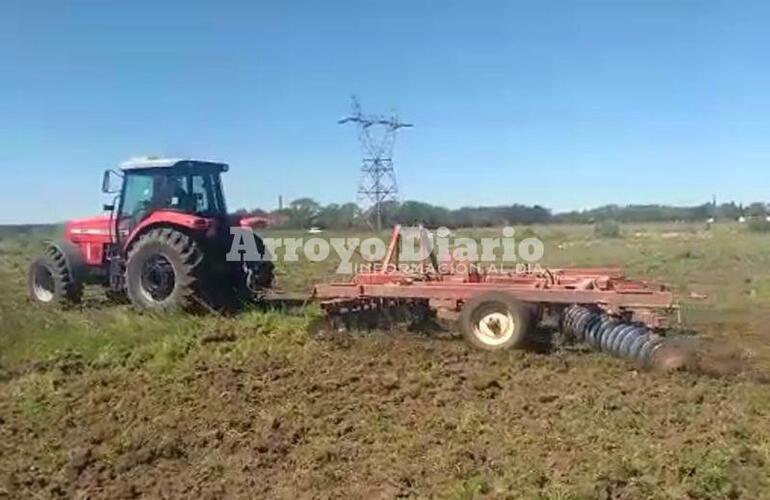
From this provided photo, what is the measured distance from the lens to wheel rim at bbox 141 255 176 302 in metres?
10.2

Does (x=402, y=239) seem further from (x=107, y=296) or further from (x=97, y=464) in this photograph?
(x=97, y=464)

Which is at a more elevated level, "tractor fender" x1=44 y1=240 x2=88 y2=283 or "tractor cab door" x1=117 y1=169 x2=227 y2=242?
"tractor cab door" x1=117 y1=169 x2=227 y2=242

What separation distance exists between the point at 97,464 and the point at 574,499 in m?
2.88

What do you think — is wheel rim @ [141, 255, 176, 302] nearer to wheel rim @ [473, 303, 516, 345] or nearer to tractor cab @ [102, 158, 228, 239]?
tractor cab @ [102, 158, 228, 239]

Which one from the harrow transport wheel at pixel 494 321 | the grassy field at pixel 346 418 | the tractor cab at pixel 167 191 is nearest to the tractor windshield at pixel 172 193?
the tractor cab at pixel 167 191

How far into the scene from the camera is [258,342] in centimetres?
818

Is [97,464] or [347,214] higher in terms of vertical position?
[347,214]

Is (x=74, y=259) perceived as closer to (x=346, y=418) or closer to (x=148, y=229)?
(x=148, y=229)

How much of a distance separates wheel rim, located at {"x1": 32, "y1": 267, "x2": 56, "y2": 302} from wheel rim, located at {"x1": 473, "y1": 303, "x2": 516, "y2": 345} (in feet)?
21.0

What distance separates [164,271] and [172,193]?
109 centimetres

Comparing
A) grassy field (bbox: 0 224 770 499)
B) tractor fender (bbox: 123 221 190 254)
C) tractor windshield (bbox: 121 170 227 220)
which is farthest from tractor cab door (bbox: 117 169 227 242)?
grassy field (bbox: 0 224 770 499)

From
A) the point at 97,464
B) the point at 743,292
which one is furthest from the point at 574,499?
the point at 743,292

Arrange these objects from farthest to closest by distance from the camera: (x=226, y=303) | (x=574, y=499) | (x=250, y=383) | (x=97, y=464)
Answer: (x=226, y=303) → (x=250, y=383) → (x=97, y=464) → (x=574, y=499)

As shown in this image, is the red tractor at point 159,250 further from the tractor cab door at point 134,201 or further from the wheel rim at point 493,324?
the wheel rim at point 493,324
